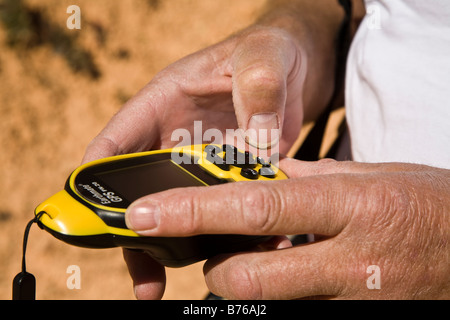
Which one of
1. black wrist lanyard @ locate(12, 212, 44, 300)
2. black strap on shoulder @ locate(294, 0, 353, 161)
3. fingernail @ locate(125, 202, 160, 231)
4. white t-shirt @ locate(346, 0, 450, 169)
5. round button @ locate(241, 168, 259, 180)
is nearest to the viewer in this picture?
fingernail @ locate(125, 202, 160, 231)

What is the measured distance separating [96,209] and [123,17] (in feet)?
11.9

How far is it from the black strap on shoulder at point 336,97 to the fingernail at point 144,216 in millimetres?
1119

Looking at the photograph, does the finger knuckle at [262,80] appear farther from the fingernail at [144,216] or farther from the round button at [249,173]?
the fingernail at [144,216]

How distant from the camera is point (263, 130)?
4.31 feet

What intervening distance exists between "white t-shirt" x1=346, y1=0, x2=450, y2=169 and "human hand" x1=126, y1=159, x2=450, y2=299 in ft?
0.99

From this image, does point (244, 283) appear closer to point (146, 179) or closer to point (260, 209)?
point (260, 209)

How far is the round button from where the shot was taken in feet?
4.00

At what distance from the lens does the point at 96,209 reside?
1.02m

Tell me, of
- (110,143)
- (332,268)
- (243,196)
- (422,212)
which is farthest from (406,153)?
(110,143)

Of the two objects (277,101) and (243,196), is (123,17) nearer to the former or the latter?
(277,101)

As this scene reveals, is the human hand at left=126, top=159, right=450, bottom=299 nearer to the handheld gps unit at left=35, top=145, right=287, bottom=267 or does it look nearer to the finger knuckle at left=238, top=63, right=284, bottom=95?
the handheld gps unit at left=35, top=145, right=287, bottom=267

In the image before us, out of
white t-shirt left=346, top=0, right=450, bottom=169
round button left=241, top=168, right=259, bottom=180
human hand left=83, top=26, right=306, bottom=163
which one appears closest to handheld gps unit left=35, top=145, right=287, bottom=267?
round button left=241, top=168, right=259, bottom=180

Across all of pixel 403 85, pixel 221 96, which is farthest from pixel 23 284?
pixel 403 85

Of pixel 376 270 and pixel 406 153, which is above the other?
pixel 406 153
